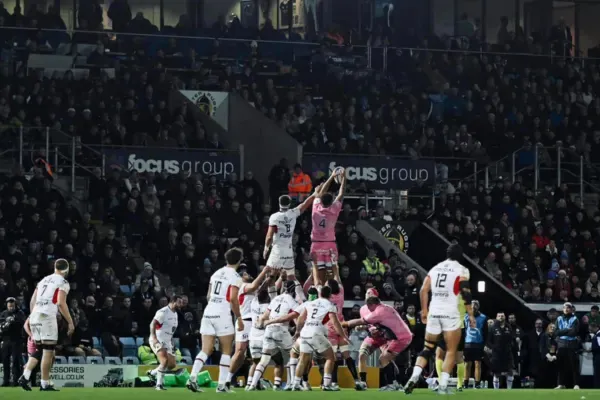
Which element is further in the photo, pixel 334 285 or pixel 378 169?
pixel 378 169

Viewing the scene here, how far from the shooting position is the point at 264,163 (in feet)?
151

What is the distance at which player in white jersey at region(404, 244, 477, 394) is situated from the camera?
25062 millimetres

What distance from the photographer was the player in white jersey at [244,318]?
2739 cm

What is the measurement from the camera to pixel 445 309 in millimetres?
25094

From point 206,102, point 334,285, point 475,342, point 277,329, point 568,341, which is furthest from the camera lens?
point 206,102

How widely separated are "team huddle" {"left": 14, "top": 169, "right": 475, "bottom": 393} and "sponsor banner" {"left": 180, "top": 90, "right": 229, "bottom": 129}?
48.9ft

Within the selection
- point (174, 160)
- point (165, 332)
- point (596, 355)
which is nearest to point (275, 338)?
point (165, 332)

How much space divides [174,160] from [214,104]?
3452 millimetres

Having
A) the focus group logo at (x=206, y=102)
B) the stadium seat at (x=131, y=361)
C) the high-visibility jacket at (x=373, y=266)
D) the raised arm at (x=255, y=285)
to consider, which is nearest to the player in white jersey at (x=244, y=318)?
the raised arm at (x=255, y=285)

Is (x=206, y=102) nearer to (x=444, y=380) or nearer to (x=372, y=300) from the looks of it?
(x=372, y=300)

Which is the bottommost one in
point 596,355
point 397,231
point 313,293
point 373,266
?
point 596,355

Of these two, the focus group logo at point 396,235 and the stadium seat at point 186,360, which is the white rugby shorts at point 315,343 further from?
the focus group logo at point 396,235

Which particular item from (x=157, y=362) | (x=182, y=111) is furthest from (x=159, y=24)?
(x=157, y=362)

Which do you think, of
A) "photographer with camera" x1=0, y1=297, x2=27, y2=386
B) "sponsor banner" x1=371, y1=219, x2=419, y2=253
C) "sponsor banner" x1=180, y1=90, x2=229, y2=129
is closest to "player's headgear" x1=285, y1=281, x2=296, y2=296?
"photographer with camera" x1=0, y1=297, x2=27, y2=386
